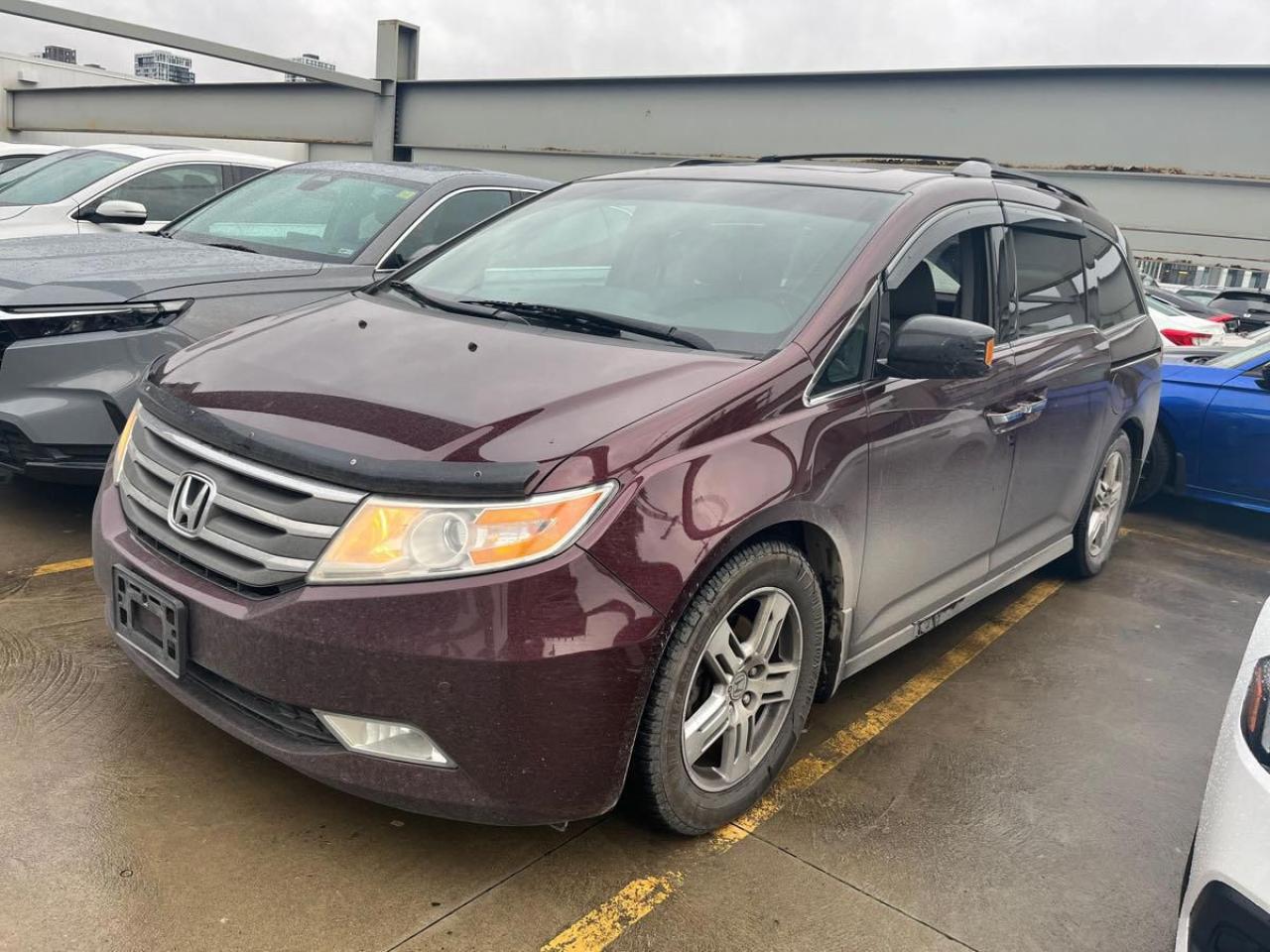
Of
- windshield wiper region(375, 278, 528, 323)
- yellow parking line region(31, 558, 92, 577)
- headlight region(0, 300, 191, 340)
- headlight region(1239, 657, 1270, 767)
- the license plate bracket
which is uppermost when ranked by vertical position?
windshield wiper region(375, 278, 528, 323)

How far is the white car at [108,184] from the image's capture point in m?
6.41

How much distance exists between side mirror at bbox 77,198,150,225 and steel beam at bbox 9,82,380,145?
1631 centimetres

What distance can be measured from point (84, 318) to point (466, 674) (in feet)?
8.77

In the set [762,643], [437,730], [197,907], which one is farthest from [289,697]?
[762,643]

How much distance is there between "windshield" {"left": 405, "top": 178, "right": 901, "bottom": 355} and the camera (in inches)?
116

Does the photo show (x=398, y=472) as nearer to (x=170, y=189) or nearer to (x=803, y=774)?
(x=803, y=774)

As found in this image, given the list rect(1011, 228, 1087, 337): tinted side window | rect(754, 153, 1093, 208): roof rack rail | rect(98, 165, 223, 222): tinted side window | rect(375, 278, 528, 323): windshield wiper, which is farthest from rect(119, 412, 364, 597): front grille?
rect(98, 165, 223, 222): tinted side window

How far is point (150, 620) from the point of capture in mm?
2480

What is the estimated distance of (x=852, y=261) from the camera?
299 centimetres

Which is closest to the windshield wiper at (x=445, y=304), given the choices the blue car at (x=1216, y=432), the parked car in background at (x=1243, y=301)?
the blue car at (x=1216, y=432)

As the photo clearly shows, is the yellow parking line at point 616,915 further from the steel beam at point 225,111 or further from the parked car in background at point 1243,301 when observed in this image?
the steel beam at point 225,111

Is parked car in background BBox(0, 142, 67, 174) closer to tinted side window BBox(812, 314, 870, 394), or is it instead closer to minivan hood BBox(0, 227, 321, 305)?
minivan hood BBox(0, 227, 321, 305)

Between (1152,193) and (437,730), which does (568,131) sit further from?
(437,730)

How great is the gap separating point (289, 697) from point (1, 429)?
91.9 inches
